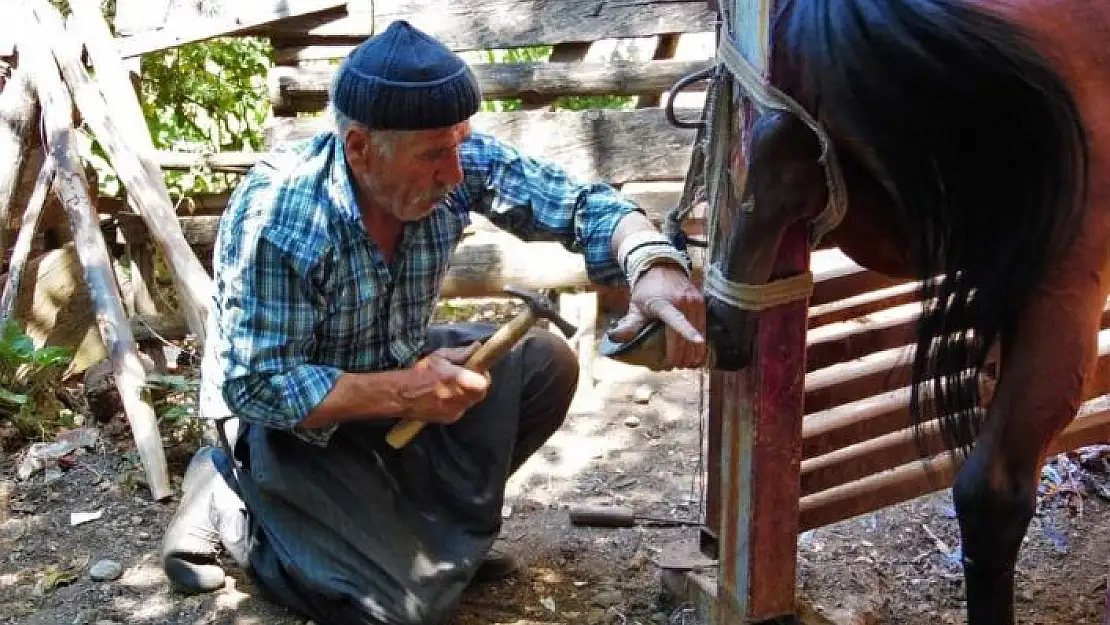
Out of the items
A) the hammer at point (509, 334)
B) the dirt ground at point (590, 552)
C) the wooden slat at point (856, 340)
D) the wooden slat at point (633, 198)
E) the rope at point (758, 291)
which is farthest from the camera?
the wooden slat at point (633, 198)

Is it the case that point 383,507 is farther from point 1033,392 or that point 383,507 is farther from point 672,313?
point 1033,392

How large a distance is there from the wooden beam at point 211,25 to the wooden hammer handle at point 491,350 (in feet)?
6.99

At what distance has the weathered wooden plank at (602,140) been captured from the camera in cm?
412

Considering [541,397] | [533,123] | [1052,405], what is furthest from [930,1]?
[533,123]

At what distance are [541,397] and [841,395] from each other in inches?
28.4

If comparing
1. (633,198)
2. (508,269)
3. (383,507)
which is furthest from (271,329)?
(633,198)

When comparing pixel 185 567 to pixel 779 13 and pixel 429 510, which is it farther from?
pixel 779 13

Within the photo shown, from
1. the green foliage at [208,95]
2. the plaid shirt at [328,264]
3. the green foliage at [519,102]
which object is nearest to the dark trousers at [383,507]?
the plaid shirt at [328,264]

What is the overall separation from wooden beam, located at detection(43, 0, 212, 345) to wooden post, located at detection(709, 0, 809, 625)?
174cm

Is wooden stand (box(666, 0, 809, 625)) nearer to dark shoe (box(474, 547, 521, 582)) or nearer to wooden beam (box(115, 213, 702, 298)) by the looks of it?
dark shoe (box(474, 547, 521, 582))

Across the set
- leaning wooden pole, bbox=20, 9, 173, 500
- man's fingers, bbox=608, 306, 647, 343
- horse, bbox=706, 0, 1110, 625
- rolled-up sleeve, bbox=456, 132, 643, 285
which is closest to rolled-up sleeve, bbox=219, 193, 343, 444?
rolled-up sleeve, bbox=456, 132, 643, 285

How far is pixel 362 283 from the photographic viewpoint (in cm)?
233

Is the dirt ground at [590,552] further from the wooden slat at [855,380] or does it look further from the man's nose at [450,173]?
the man's nose at [450,173]

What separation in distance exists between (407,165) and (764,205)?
72 centimetres
